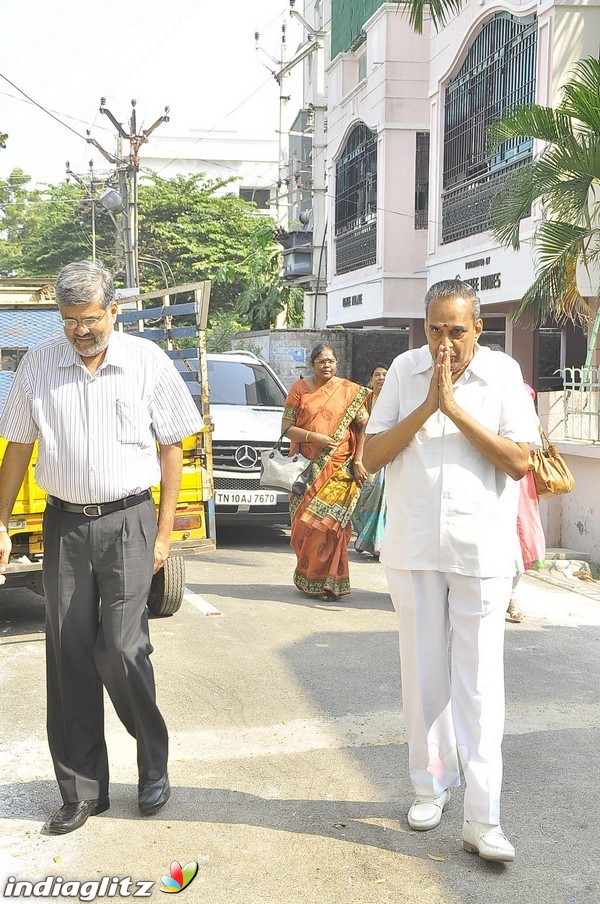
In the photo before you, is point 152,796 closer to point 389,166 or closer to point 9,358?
point 9,358

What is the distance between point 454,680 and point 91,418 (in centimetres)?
159

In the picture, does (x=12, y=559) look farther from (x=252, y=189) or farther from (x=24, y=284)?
(x=252, y=189)

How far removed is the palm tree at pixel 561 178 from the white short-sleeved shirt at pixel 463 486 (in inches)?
261

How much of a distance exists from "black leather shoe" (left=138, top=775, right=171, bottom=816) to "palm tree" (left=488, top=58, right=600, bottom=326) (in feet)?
24.6

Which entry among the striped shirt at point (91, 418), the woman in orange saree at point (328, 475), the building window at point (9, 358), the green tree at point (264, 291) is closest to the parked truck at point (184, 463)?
the building window at point (9, 358)

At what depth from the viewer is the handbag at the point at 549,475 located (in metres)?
7.40

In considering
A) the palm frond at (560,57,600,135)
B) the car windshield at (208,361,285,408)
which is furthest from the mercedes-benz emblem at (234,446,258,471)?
the palm frond at (560,57,600,135)

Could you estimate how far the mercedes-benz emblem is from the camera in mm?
11133

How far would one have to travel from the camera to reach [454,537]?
378cm

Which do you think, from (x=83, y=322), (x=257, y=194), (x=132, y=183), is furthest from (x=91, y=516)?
(x=257, y=194)

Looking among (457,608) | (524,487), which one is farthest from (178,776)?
(524,487)

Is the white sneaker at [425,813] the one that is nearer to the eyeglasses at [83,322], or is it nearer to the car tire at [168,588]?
the eyeglasses at [83,322]

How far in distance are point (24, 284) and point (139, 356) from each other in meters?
6.21

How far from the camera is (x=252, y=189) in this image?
6278 cm
